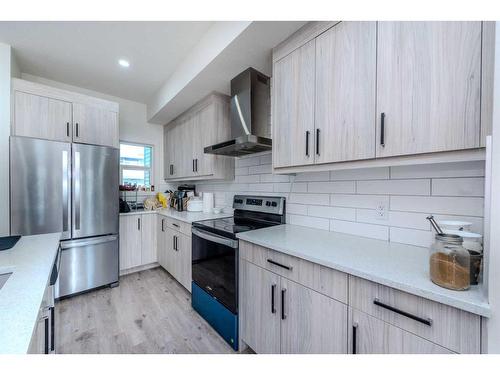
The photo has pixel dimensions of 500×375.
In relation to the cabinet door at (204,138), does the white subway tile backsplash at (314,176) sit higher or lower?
lower

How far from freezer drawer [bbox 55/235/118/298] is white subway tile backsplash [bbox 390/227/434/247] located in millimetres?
2849

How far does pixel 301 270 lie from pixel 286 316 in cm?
32

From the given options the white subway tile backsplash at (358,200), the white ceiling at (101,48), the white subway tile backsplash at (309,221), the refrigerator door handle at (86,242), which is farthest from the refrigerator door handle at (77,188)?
the white subway tile backsplash at (358,200)

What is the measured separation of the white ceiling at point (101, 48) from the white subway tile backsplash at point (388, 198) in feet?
4.89

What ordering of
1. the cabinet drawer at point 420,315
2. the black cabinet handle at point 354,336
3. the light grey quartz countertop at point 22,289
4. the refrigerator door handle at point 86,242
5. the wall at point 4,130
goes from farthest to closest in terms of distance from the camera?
the refrigerator door handle at point 86,242
the wall at point 4,130
the black cabinet handle at point 354,336
the cabinet drawer at point 420,315
the light grey quartz countertop at point 22,289

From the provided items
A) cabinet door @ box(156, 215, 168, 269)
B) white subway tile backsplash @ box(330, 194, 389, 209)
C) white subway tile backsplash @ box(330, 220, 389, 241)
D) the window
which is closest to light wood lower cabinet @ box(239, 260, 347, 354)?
white subway tile backsplash @ box(330, 220, 389, 241)

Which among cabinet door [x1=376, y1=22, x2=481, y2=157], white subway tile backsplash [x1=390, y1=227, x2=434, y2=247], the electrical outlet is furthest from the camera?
the electrical outlet

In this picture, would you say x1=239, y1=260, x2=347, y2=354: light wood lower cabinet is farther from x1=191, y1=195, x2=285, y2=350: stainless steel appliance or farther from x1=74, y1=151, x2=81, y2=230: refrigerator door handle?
x1=74, y1=151, x2=81, y2=230: refrigerator door handle

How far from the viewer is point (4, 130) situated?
Result: 2.02 metres

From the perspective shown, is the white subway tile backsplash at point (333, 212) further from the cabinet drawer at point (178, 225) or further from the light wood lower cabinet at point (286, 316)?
the cabinet drawer at point (178, 225)

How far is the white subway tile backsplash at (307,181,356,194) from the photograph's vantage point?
1.53 m

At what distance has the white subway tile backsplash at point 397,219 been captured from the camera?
1.21m
